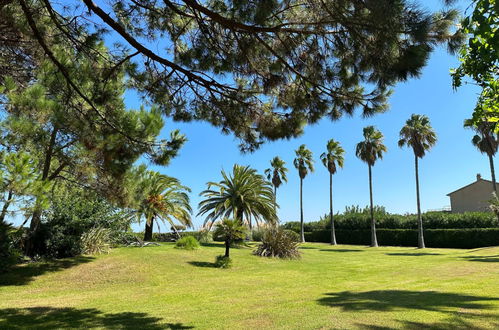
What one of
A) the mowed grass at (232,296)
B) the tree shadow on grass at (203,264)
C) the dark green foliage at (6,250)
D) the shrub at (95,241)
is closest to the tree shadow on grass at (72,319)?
the mowed grass at (232,296)

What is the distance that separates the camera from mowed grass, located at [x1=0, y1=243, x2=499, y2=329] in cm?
637

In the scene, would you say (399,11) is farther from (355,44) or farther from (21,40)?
(21,40)

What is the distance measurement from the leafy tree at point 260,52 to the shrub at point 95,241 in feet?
31.5

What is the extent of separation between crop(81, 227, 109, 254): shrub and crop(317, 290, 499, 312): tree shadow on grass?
10.4 meters

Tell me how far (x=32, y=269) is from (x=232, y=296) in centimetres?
775

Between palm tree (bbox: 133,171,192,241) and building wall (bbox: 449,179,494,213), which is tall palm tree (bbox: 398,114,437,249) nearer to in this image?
building wall (bbox: 449,179,494,213)

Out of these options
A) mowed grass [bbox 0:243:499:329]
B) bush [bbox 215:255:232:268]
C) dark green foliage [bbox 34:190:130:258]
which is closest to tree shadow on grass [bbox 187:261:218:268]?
mowed grass [bbox 0:243:499:329]

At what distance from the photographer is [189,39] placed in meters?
7.04

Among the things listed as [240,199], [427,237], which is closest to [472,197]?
[427,237]

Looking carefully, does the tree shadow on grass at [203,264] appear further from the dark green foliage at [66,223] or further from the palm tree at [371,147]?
the palm tree at [371,147]

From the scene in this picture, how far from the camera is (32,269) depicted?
1212cm

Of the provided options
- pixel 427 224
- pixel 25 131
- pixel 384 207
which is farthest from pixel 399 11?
pixel 384 207

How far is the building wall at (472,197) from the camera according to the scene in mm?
44278

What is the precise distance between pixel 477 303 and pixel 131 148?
330 inches
